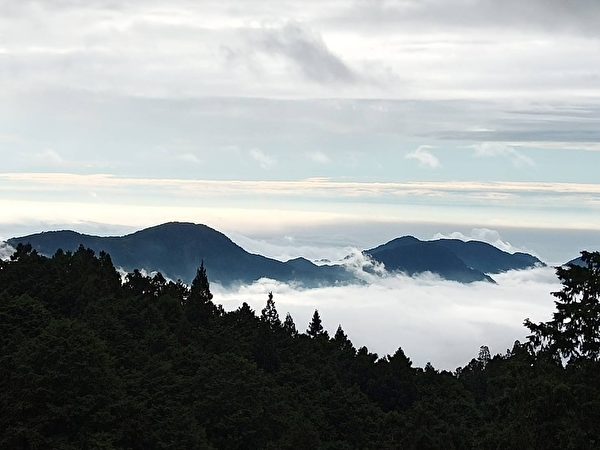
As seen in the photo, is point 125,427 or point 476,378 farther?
point 476,378

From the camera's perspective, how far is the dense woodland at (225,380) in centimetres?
3103

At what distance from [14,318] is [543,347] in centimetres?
3916

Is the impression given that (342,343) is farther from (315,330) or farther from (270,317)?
(270,317)

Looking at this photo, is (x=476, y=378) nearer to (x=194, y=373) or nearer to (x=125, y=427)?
(x=194, y=373)

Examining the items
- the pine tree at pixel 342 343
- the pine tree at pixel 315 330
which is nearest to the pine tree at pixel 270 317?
the pine tree at pixel 342 343

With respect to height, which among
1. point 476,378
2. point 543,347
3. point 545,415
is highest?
point 543,347

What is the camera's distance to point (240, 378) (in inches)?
2432

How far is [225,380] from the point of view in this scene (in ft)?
199

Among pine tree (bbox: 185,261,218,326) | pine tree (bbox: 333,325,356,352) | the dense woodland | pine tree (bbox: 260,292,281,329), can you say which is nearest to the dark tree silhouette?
the dense woodland

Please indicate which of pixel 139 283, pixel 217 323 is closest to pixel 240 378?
pixel 217 323

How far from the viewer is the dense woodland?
31.0m

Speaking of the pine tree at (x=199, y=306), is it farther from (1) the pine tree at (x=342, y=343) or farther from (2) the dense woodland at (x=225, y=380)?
(1) the pine tree at (x=342, y=343)

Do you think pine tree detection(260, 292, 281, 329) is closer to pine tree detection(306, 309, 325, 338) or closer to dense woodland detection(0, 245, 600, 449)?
dense woodland detection(0, 245, 600, 449)

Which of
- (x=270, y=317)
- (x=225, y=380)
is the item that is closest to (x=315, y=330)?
(x=270, y=317)
